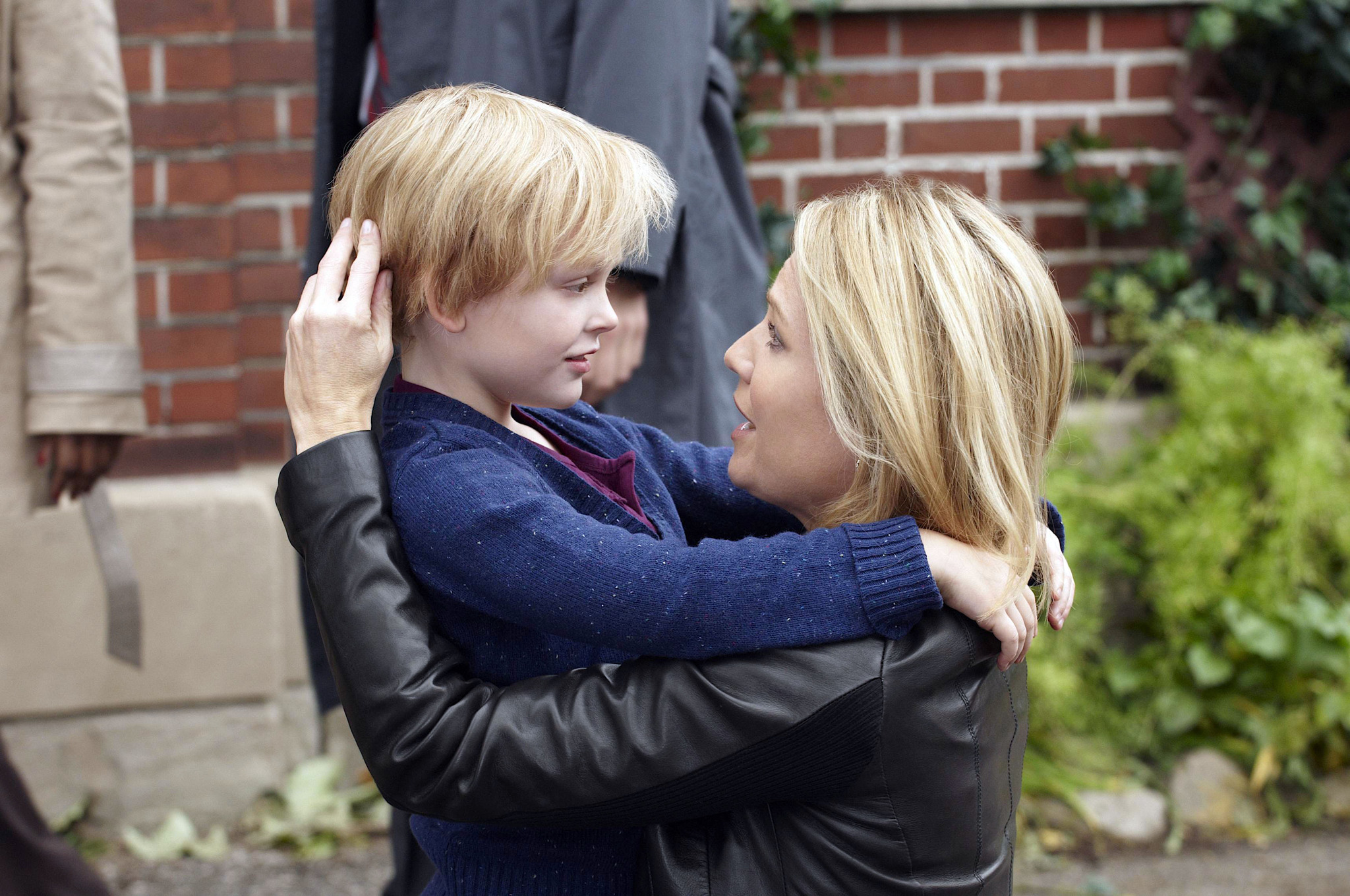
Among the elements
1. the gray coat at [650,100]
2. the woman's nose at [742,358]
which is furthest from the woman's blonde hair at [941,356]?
the gray coat at [650,100]

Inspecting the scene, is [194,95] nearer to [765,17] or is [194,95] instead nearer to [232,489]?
[232,489]

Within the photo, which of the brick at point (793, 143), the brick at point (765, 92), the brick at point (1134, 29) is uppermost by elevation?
the brick at point (1134, 29)

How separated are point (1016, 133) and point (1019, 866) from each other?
6.33 feet

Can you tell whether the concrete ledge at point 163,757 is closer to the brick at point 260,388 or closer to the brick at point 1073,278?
the brick at point 260,388

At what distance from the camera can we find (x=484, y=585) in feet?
3.59

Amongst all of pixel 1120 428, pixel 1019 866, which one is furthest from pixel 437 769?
pixel 1120 428

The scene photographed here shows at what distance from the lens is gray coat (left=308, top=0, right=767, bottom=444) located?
5.60 feet

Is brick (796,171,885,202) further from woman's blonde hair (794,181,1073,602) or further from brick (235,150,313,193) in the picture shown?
woman's blonde hair (794,181,1073,602)

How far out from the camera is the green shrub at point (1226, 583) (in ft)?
9.58

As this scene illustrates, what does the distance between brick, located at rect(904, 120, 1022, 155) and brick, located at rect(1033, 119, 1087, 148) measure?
5cm

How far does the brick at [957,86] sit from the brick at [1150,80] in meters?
0.44

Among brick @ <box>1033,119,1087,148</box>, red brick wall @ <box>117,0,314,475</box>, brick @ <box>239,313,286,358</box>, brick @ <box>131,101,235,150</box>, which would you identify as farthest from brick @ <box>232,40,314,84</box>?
brick @ <box>1033,119,1087,148</box>

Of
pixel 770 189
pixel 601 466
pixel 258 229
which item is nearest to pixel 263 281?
pixel 258 229

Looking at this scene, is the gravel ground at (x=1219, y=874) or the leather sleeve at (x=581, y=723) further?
the gravel ground at (x=1219, y=874)
